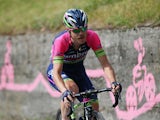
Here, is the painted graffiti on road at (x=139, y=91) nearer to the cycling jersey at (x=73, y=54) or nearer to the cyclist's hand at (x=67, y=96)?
the cycling jersey at (x=73, y=54)

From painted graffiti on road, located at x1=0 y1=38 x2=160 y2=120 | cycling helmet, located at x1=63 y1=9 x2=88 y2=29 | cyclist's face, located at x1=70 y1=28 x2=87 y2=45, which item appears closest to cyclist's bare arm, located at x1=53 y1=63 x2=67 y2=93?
cyclist's face, located at x1=70 y1=28 x2=87 y2=45

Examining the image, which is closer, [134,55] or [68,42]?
[68,42]

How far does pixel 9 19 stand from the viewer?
13.9m

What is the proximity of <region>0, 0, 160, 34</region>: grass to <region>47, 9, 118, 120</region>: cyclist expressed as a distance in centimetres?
195

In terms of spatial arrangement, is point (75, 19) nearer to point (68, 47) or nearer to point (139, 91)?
point (68, 47)

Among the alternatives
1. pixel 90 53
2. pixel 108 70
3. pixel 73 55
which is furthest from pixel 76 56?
pixel 90 53

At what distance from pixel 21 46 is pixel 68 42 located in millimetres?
4938

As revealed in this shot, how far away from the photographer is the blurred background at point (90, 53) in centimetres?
922

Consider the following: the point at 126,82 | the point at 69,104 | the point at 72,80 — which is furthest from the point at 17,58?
the point at 69,104

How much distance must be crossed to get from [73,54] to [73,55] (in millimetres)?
25

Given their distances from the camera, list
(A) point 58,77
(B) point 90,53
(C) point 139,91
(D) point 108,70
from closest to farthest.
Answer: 1. (A) point 58,77
2. (D) point 108,70
3. (C) point 139,91
4. (B) point 90,53

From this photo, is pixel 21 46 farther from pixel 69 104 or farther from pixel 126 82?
pixel 69 104

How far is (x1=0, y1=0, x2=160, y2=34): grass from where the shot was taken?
971 cm

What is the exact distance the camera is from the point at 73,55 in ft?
25.8
